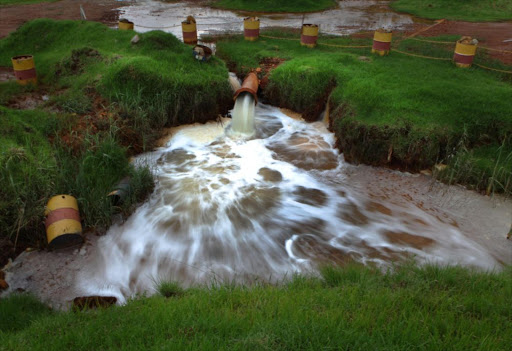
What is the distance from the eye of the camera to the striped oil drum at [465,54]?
9766mm

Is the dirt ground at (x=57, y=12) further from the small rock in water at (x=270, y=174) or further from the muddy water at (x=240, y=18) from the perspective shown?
the small rock in water at (x=270, y=174)

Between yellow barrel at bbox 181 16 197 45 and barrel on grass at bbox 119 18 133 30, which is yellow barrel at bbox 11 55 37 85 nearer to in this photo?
barrel on grass at bbox 119 18 133 30

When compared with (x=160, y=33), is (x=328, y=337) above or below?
below

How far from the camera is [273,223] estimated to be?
20.2 feet

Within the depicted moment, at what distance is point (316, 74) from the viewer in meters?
9.57

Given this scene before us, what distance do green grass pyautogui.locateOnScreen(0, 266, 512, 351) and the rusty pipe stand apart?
601 centimetres

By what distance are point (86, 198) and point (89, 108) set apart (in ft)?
9.51

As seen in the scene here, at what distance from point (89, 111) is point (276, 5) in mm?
15855

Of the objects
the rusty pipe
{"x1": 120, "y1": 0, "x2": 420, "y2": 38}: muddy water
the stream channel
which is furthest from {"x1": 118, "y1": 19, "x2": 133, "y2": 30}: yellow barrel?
the stream channel

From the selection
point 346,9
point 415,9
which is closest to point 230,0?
point 346,9

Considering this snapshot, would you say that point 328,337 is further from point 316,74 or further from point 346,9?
point 346,9

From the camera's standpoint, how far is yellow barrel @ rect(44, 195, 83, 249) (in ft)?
17.2

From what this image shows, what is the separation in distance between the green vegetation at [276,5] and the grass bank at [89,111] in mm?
11247

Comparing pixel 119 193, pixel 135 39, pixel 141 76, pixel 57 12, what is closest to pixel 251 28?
pixel 135 39
